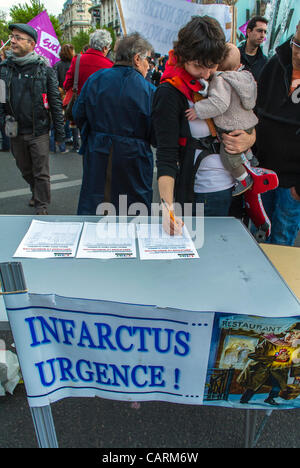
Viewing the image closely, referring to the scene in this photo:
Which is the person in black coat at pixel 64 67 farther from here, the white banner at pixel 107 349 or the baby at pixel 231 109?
the white banner at pixel 107 349

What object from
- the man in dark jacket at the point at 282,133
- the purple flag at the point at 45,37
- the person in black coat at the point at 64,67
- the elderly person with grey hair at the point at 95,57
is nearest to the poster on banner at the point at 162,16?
the man in dark jacket at the point at 282,133

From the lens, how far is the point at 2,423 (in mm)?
1596

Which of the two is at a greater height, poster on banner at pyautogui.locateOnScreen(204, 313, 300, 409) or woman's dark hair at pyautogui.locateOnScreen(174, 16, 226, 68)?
woman's dark hair at pyautogui.locateOnScreen(174, 16, 226, 68)

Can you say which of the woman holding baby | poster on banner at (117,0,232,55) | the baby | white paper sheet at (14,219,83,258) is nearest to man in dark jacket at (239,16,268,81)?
poster on banner at (117,0,232,55)

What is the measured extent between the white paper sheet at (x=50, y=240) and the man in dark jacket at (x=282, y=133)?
3.83 ft

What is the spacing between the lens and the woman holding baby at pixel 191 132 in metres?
1.35

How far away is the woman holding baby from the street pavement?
95cm

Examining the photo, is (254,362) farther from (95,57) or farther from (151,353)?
(95,57)

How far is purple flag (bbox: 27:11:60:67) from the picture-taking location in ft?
19.5

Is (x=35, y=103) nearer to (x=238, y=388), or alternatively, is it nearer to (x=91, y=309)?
(x=91, y=309)

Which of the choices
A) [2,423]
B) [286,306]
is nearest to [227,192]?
[286,306]

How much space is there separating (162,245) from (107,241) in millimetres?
221

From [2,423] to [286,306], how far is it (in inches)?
56.9

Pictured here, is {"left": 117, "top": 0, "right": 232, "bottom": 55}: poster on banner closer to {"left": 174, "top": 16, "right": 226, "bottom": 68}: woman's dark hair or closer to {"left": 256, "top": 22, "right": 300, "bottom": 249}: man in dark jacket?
{"left": 256, "top": 22, "right": 300, "bottom": 249}: man in dark jacket
